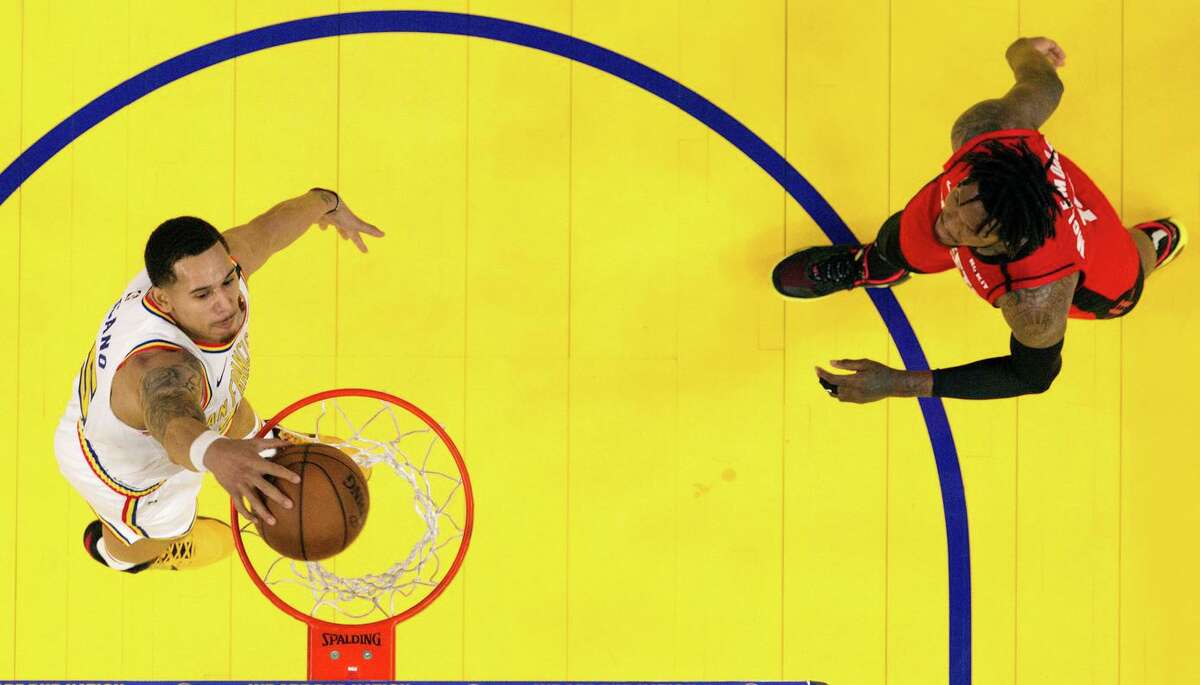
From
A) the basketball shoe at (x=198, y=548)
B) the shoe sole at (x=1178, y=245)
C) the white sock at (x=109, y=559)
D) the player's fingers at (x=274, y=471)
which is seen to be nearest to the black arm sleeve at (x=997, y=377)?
the shoe sole at (x=1178, y=245)

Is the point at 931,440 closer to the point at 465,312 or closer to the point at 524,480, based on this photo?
the point at 524,480

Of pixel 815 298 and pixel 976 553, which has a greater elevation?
pixel 815 298

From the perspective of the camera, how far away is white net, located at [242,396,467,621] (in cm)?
334

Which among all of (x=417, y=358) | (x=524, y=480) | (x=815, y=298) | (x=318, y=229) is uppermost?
(x=318, y=229)

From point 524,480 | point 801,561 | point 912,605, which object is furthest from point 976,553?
point 524,480

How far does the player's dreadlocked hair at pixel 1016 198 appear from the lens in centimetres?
238

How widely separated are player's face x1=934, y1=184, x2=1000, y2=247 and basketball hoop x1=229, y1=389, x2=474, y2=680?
5.96ft

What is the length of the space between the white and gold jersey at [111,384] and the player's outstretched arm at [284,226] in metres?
0.18

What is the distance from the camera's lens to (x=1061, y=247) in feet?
8.15

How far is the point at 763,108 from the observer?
357 centimetres

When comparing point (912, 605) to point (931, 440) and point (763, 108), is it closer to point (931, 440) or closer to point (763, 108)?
point (931, 440)

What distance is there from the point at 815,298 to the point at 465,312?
132 cm

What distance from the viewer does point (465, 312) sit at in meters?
3.54

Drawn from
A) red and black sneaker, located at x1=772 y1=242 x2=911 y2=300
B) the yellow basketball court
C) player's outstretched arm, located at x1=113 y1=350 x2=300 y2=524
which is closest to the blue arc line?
the yellow basketball court
